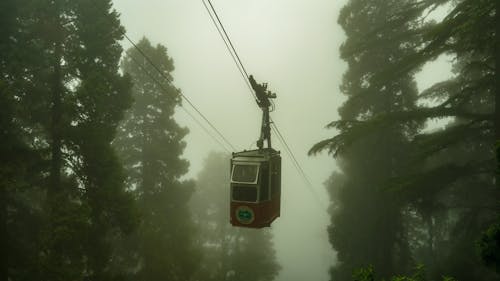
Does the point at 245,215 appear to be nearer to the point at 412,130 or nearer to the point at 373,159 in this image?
the point at 373,159

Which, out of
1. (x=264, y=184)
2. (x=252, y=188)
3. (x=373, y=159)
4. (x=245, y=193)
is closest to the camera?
(x=252, y=188)

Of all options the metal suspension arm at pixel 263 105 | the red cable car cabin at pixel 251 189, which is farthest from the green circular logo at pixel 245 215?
the metal suspension arm at pixel 263 105

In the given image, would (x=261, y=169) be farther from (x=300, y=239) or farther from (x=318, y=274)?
(x=300, y=239)

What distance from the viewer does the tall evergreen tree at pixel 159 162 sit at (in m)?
21.1

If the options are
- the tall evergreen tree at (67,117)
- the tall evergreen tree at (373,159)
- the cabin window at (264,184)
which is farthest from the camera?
the tall evergreen tree at (373,159)

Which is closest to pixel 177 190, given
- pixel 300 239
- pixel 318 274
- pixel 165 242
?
pixel 165 242

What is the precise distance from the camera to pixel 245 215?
39.0 feet

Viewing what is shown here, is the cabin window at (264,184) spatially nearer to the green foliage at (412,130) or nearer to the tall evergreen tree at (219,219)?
the green foliage at (412,130)

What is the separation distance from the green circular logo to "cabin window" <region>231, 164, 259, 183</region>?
0.91 meters

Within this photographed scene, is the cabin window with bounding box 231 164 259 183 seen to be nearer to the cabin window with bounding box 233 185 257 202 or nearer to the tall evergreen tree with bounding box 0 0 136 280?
the cabin window with bounding box 233 185 257 202

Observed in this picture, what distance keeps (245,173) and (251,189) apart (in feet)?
1.91

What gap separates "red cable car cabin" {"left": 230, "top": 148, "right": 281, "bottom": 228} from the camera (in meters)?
11.8

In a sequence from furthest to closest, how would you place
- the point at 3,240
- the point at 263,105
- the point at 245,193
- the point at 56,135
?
the point at 263,105, the point at 56,135, the point at 3,240, the point at 245,193

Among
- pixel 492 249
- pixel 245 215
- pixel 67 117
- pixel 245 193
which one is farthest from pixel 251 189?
pixel 67 117
